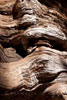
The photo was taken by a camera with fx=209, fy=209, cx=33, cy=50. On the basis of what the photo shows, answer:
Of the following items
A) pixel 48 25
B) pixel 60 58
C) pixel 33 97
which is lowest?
pixel 33 97

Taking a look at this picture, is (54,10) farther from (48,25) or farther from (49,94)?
(49,94)

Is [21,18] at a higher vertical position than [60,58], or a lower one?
higher

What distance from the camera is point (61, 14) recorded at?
221 centimetres

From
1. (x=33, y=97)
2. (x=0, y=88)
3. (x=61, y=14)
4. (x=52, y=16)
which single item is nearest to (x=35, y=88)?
(x=33, y=97)

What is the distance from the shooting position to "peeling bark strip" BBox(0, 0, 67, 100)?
4.86 ft

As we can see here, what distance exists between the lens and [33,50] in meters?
1.79

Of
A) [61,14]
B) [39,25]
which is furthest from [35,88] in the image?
[61,14]

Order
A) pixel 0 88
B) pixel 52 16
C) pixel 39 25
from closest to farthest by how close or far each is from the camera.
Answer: pixel 0 88 → pixel 39 25 → pixel 52 16

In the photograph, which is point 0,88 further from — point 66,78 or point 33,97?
point 66,78

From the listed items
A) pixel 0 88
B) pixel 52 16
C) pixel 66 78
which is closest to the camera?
pixel 0 88

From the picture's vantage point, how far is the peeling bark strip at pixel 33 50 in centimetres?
148

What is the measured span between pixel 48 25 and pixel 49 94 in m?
0.69

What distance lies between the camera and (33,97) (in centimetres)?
154

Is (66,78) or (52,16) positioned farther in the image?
(52,16)
